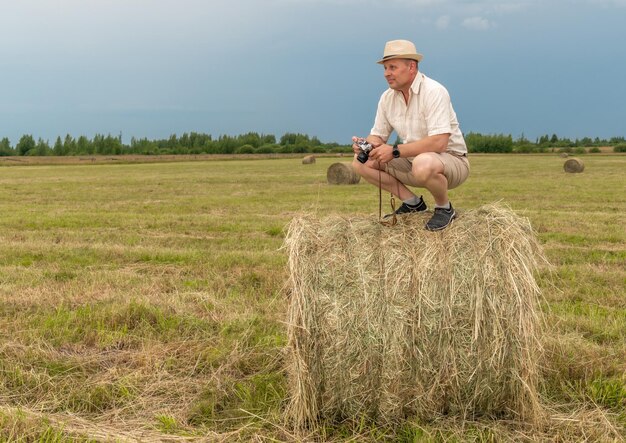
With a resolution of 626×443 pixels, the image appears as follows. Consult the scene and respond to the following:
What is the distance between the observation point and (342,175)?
81.8ft

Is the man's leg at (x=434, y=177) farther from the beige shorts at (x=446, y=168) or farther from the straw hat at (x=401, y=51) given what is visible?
the straw hat at (x=401, y=51)

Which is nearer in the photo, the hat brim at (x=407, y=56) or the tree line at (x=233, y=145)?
the hat brim at (x=407, y=56)

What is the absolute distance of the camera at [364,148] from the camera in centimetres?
521

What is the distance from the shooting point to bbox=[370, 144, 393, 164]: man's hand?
5.09 meters

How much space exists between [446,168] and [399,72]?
85 cm

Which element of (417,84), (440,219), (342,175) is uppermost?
(417,84)

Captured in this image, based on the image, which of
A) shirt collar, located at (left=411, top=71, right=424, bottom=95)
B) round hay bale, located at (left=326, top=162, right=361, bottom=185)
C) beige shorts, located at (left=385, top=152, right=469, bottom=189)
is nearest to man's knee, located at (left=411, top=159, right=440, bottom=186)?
beige shorts, located at (left=385, top=152, right=469, bottom=189)

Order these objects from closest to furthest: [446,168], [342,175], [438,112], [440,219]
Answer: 1. [440,219]
2. [438,112]
3. [446,168]
4. [342,175]

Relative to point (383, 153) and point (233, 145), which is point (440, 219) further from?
point (233, 145)

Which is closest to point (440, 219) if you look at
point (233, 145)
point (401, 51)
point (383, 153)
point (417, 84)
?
point (383, 153)

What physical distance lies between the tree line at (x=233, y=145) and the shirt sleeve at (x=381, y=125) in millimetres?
80431

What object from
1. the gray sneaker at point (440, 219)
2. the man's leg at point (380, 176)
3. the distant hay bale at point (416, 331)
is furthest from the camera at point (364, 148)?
the distant hay bale at point (416, 331)

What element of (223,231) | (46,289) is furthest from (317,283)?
(223,231)

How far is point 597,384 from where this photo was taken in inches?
178
